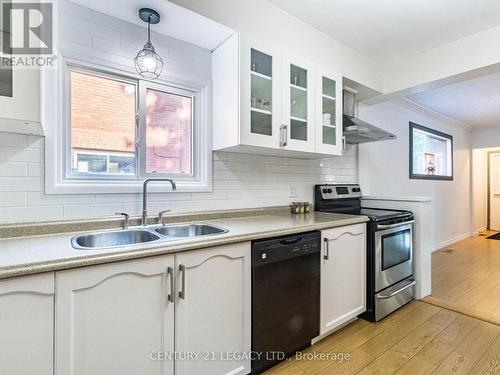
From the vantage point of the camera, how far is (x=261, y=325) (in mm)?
1598

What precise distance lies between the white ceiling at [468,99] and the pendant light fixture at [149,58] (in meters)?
3.49

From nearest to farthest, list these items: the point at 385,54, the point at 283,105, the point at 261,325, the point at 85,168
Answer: the point at 261,325 < the point at 85,168 < the point at 283,105 < the point at 385,54

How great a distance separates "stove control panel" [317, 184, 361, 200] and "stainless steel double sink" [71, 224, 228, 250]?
55.5 inches

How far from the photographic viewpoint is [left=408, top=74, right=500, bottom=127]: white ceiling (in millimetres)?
3374

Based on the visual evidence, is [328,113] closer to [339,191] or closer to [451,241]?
[339,191]

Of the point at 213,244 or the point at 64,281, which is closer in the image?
the point at 64,281

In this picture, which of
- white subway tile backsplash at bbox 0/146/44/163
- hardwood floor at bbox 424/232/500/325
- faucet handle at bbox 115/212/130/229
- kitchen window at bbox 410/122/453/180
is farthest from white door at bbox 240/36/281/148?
kitchen window at bbox 410/122/453/180

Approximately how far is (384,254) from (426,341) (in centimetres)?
68

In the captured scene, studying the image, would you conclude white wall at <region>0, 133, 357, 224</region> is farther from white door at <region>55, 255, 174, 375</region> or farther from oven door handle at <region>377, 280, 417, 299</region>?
oven door handle at <region>377, 280, 417, 299</region>

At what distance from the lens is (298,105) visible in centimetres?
219

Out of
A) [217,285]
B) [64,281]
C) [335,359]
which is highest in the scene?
[64,281]

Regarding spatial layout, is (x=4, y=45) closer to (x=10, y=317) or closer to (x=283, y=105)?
(x=10, y=317)

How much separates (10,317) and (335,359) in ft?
5.86

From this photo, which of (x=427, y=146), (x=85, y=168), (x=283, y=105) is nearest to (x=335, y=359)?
(x=283, y=105)
